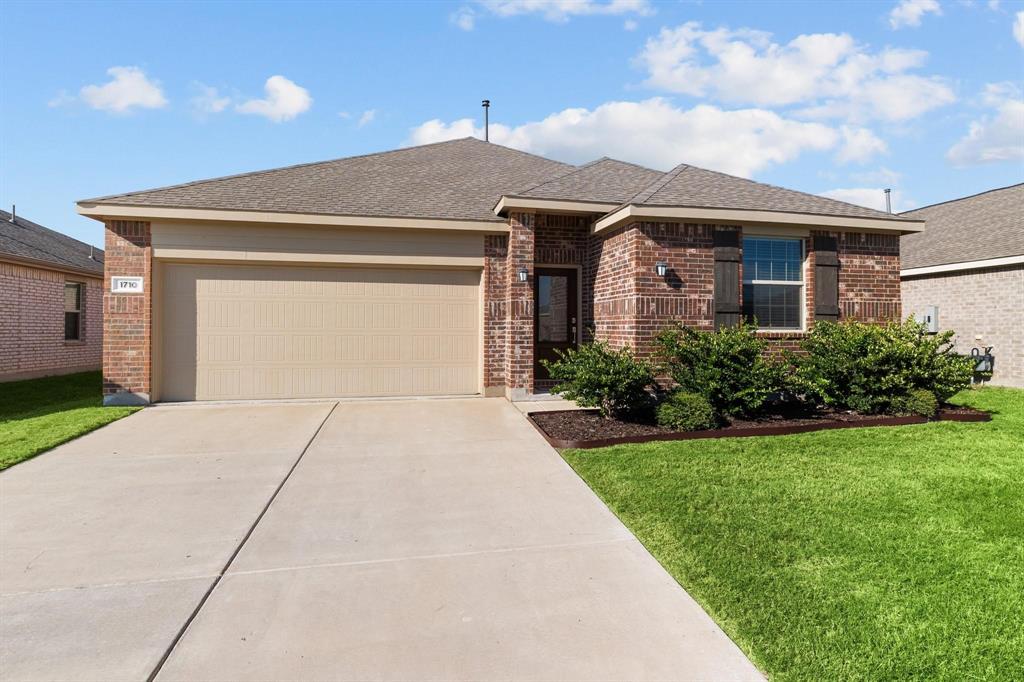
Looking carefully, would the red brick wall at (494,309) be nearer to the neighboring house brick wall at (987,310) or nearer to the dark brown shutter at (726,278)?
the dark brown shutter at (726,278)

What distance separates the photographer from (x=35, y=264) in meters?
13.0

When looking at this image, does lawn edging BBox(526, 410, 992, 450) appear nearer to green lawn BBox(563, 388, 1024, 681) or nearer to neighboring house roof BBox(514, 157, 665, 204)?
green lawn BBox(563, 388, 1024, 681)

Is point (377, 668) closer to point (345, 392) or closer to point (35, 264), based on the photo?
point (345, 392)

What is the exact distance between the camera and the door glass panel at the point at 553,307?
34.3ft

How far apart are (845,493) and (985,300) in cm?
1168

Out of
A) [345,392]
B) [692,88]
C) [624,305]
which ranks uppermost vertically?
[692,88]

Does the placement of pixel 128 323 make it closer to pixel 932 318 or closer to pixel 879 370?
pixel 879 370

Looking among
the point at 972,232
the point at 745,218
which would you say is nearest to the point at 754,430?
the point at 745,218

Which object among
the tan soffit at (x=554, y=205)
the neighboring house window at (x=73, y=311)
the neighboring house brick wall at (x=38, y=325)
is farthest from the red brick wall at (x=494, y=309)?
the neighboring house window at (x=73, y=311)

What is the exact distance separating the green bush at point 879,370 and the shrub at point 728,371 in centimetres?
84

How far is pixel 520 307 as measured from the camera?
9.62 metres

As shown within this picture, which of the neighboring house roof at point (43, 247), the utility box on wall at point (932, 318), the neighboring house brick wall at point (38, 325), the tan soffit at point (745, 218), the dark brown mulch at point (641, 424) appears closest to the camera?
the dark brown mulch at point (641, 424)

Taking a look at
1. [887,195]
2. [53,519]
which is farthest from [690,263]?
[887,195]

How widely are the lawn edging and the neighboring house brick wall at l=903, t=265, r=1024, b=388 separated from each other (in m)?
6.02
